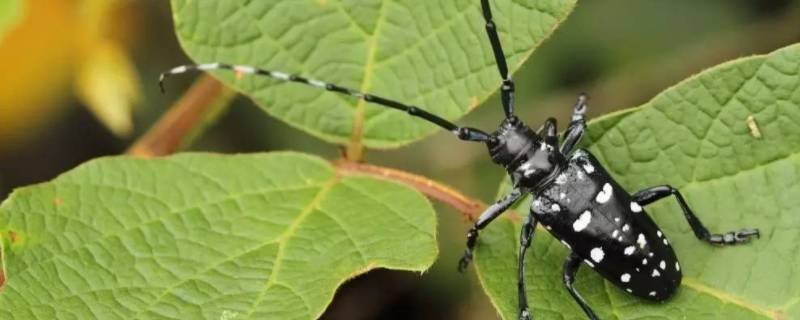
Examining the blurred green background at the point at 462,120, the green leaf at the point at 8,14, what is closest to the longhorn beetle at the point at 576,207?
the green leaf at the point at 8,14

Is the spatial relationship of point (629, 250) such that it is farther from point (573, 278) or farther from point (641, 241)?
point (573, 278)

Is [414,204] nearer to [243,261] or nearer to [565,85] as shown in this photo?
[243,261]

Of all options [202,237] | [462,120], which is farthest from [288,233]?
[462,120]

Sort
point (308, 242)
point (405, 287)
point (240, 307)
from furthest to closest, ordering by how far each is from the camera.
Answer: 1. point (405, 287)
2. point (308, 242)
3. point (240, 307)

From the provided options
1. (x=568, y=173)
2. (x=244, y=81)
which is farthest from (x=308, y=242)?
(x=568, y=173)

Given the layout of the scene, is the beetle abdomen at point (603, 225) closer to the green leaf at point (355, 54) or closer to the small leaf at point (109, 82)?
the green leaf at point (355, 54)

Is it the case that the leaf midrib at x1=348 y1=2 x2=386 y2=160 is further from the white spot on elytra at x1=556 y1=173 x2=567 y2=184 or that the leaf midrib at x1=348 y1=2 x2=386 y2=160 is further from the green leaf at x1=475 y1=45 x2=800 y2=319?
the white spot on elytra at x1=556 y1=173 x2=567 y2=184
